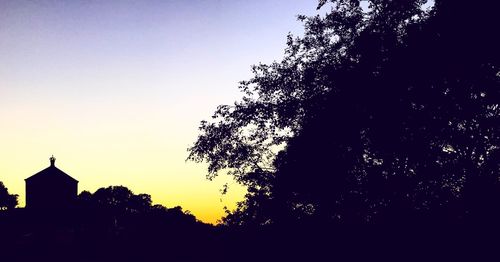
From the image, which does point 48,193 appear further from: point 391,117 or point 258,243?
point 391,117

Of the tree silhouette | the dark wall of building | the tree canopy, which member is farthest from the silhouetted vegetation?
the tree silhouette

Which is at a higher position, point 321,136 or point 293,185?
point 321,136

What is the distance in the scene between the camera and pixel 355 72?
18.4 m

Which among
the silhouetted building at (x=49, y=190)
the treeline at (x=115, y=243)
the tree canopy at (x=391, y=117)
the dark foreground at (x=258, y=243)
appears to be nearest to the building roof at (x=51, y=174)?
the silhouetted building at (x=49, y=190)

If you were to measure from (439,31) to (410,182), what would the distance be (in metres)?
6.43

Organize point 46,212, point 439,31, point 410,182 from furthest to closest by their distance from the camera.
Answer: point 46,212 < point 410,182 < point 439,31

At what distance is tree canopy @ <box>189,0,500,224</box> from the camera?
1688 centimetres

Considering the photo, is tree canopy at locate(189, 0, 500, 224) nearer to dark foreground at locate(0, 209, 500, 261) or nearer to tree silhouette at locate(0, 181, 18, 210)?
dark foreground at locate(0, 209, 500, 261)

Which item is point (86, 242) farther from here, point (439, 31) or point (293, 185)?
point (439, 31)

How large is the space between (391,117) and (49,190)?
178ft

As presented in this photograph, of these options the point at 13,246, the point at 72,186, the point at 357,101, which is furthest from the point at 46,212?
the point at 357,101

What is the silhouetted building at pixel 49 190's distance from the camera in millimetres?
58219

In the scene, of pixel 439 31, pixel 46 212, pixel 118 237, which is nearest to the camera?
pixel 439 31

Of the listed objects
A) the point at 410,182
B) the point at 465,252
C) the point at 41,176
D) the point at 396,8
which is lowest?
the point at 465,252
